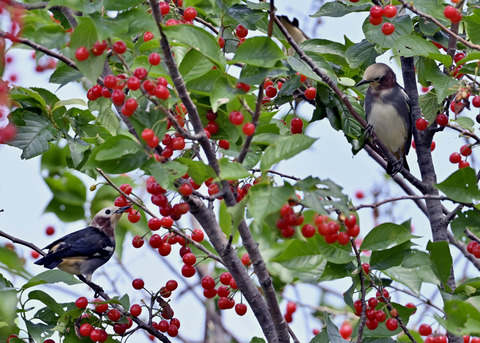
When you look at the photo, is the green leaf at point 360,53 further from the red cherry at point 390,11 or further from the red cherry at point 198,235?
the red cherry at point 198,235

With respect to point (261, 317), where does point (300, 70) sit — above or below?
above

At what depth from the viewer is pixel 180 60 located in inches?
120

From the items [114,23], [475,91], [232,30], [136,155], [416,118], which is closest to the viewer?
[114,23]

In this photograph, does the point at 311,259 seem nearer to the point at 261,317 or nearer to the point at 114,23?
the point at 261,317

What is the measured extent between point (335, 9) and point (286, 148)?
1834 millimetres

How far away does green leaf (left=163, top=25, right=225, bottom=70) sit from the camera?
8.32 feet

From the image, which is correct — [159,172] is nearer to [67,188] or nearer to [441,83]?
[441,83]

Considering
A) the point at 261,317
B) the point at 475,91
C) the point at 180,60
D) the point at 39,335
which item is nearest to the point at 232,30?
the point at 180,60

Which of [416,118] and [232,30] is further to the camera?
[416,118]

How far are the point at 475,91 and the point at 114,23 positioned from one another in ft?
6.59

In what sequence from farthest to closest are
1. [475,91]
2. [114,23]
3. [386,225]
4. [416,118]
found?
[416,118], [475,91], [386,225], [114,23]

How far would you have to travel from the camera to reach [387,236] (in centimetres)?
301

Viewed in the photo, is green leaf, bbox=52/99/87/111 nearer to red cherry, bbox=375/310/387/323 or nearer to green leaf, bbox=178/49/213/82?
green leaf, bbox=178/49/213/82

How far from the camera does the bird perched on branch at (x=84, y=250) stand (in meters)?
5.58
